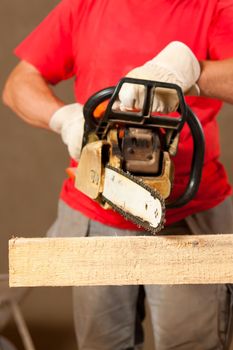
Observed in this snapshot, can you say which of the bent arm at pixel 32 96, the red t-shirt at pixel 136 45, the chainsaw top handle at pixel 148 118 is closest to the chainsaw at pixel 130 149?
the chainsaw top handle at pixel 148 118

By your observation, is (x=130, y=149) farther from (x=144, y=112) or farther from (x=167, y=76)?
(x=167, y=76)

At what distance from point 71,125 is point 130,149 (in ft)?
1.10

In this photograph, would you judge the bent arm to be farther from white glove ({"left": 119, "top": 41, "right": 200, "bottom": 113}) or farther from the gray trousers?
white glove ({"left": 119, "top": 41, "right": 200, "bottom": 113})

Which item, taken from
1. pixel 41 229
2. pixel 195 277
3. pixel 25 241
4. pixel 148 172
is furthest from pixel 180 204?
pixel 41 229

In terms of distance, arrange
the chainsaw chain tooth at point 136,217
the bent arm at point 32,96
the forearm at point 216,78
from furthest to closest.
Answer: the bent arm at point 32,96 → the forearm at point 216,78 → the chainsaw chain tooth at point 136,217

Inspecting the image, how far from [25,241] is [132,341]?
2.50 feet

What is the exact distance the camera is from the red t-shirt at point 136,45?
136cm

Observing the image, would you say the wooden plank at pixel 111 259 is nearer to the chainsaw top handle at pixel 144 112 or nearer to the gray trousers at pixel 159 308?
the chainsaw top handle at pixel 144 112

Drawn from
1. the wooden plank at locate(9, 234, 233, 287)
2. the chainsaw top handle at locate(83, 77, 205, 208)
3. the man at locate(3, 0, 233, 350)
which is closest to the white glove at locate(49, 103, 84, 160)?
the man at locate(3, 0, 233, 350)

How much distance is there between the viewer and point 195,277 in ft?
2.90

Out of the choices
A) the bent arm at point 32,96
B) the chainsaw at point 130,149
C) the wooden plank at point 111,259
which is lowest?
the bent arm at point 32,96

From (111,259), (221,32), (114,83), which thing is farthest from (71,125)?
(111,259)

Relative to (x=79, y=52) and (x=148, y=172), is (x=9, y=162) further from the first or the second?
(x=148, y=172)

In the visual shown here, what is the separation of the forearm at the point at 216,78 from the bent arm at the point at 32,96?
392 mm
